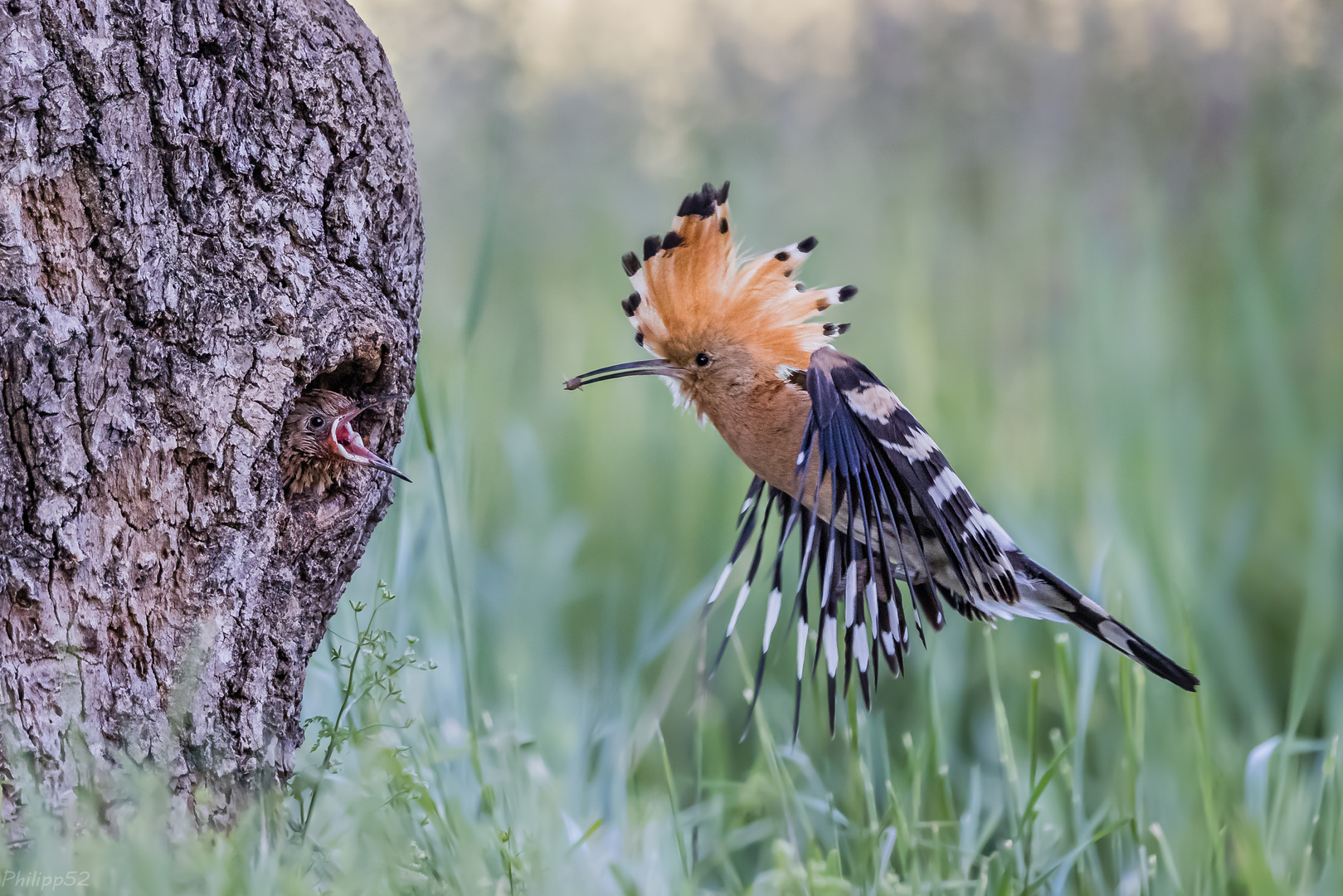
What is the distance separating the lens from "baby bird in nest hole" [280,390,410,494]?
1.25m

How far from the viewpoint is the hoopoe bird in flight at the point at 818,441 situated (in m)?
1.25

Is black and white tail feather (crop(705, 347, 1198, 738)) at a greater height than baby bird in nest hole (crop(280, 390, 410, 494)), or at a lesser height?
lesser

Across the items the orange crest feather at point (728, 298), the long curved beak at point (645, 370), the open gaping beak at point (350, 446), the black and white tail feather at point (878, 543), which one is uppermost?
the orange crest feather at point (728, 298)

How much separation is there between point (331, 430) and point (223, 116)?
1.24 feet

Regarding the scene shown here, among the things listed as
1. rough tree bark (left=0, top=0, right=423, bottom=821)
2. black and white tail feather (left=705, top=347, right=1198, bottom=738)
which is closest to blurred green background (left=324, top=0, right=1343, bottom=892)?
black and white tail feather (left=705, top=347, right=1198, bottom=738)

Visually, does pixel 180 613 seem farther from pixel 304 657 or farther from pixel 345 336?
pixel 345 336

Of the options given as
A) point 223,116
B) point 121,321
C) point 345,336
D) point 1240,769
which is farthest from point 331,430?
point 1240,769

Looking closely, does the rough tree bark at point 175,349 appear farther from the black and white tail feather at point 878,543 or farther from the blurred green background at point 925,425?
the black and white tail feather at point 878,543

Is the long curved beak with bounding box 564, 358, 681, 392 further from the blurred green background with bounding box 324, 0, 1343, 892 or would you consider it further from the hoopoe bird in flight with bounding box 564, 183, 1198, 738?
the blurred green background with bounding box 324, 0, 1343, 892

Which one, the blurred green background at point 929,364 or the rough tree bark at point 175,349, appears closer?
the rough tree bark at point 175,349

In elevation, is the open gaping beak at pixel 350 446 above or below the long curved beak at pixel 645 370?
below

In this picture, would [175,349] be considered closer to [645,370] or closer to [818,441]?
[645,370]

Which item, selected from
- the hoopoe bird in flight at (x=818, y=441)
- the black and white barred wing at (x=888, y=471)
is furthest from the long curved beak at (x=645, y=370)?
the black and white barred wing at (x=888, y=471)

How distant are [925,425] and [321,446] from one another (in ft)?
6.15
